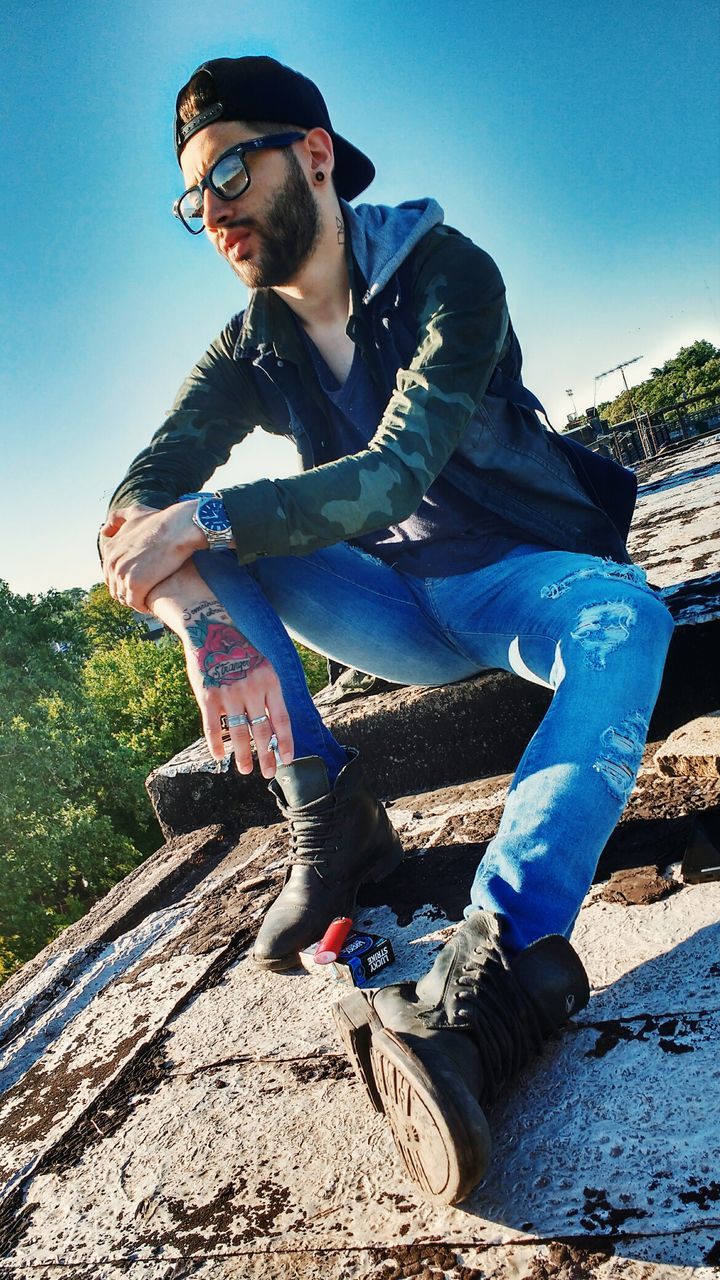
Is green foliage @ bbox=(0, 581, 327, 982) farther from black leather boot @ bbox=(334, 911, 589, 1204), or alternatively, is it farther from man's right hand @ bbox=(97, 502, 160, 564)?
black leather boot @ bbox=(334, 911, 589, 1204)

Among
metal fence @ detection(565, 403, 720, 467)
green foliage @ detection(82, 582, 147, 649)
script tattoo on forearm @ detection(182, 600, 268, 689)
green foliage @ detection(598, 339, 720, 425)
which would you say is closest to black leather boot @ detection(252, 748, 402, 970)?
script tattoo on forearm @ detection(182, 600, 268, 689)

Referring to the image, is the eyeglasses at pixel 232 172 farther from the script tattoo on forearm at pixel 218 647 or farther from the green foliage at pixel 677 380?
the green foliage at pixel 677 380

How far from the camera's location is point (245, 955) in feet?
7.45

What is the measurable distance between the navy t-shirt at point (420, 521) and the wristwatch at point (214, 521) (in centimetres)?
58

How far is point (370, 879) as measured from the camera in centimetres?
233

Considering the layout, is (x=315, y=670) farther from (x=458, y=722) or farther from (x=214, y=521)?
(x=214, y=521)

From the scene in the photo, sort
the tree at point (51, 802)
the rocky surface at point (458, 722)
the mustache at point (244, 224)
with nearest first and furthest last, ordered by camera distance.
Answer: the mustache at point (244, 224), the rocky surface at point (458, 722), the tree at point (51, 802)

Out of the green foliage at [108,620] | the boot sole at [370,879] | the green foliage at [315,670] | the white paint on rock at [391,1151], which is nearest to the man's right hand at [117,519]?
the boot sole at [370,879]

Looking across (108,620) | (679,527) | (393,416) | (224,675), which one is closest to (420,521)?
(393,416)

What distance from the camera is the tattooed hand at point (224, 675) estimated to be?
1.90 meters

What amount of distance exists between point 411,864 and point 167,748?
81.3ft

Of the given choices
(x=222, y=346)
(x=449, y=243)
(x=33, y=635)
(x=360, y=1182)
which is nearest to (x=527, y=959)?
(x=360, y=1182)

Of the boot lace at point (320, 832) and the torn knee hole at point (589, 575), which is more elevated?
the torn knee hole at point (589, 575)

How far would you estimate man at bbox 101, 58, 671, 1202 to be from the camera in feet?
4.87
